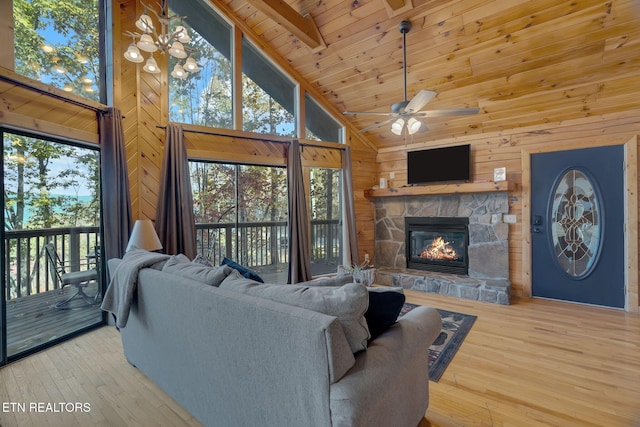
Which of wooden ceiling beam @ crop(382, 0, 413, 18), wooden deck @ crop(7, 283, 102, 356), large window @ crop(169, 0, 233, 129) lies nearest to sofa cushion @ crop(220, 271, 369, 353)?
wooden deck @ crop(7, 283, 102, 356)

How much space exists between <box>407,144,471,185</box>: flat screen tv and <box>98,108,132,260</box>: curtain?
4.30 meters

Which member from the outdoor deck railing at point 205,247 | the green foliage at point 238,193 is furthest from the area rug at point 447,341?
the green foliage at point 238,193

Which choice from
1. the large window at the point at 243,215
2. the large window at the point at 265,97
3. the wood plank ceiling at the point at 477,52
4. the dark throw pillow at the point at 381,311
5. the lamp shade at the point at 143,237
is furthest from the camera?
the large window at the point at 265,97

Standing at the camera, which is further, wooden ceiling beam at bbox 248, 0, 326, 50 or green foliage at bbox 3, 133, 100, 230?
wooden ceiling beam at bbox 248, 0, 326, 50

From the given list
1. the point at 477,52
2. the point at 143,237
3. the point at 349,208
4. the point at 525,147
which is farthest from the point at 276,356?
the point at 525,147

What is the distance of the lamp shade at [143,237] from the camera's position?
A: 3.24 metres

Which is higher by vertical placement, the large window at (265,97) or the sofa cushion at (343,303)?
the large window at (265,97)

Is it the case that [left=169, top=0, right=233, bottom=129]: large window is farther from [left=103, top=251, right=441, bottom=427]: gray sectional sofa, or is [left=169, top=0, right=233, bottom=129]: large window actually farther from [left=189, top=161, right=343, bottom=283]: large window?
[left=103, top=251, right=441, bottom=427]: gray sectional sofa

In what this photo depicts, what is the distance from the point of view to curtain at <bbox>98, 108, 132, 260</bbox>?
3350 millimetres

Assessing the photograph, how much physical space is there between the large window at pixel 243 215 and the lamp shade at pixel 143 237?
3.34 ft

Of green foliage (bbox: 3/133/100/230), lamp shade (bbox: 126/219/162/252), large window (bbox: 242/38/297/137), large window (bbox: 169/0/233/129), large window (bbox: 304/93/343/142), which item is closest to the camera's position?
green foliage (bbox: 3/133/100/230)

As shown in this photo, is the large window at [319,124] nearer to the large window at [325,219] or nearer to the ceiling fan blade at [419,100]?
the large window at [325,219]

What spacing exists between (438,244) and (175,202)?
162 inches

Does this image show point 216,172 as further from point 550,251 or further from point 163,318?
point 550,251
